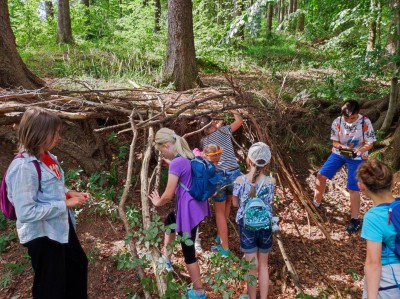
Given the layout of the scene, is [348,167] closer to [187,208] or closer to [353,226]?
[353,226]

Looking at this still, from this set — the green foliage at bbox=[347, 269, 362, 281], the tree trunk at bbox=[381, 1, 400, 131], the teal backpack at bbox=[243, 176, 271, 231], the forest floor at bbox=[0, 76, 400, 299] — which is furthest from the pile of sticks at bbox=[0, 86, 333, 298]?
the tree trunk at bbox=[381, 1, 400, 131]

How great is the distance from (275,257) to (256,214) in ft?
4.93

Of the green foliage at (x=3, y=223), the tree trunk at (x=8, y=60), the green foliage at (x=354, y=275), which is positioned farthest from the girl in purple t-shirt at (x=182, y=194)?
the tree trunk at (x=8, y=60)

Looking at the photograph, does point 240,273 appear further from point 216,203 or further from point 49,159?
point 49,159

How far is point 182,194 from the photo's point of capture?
314 centimetres

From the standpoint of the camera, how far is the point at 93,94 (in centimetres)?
514

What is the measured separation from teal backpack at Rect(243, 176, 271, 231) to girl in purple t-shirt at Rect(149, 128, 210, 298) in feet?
1.45

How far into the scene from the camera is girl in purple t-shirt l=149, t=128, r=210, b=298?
3.00 metres

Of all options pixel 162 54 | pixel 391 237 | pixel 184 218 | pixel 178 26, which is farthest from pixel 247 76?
pixel 391 237

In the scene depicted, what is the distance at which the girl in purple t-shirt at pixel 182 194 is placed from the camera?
3.00 m

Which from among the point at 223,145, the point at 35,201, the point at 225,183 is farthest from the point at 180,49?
the point at 35,201

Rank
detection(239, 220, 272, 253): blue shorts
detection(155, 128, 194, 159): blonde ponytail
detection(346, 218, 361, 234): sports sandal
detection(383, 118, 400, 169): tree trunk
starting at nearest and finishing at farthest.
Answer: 1. detection(155, 128, 194, 159): blonde ponytail
2. detection(239, 220, 272, 253): blue shorts
3. detection(346, 218, 361, 234): sports sandal
4. detection(383, 118, 400, 169): tree trunk

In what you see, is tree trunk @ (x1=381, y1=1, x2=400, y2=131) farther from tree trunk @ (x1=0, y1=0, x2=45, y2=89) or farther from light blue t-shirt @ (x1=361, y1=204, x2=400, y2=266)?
tree trunk @ (x1=0, y1=0, x2=45, y2=89)

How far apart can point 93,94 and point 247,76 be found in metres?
6.11
